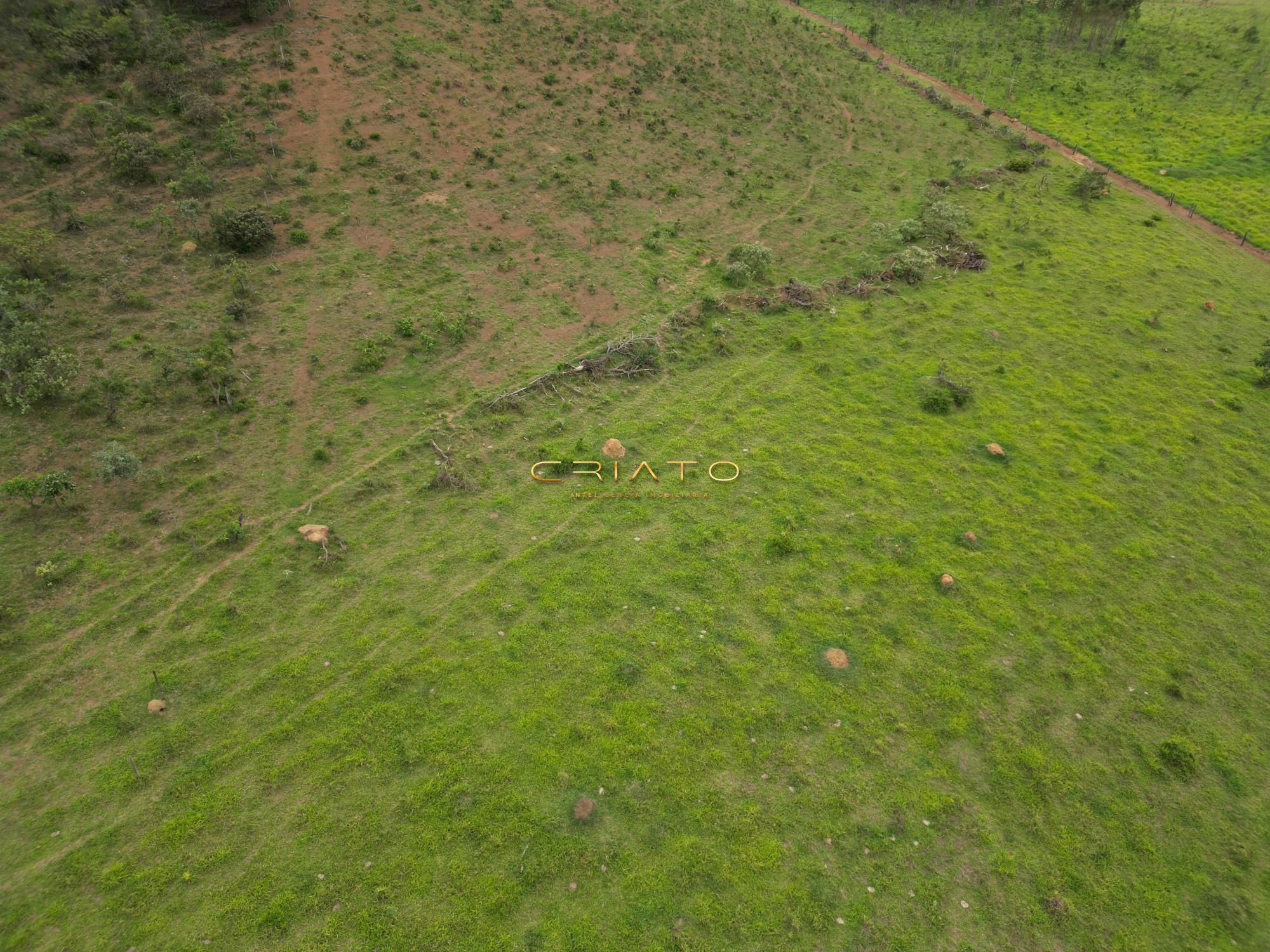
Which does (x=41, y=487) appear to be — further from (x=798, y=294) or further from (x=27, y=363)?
(x=798, y=294)

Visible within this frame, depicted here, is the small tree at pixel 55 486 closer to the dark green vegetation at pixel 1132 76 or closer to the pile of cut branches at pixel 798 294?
the pile of cut branches at pixel 798 294

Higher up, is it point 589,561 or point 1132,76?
point 1132,76

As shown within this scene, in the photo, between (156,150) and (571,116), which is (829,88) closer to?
(571,116)

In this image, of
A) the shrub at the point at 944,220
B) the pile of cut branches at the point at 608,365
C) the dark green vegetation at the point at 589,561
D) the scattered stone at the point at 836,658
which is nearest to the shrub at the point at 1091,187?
the dark green vegetation at the point at 589,561

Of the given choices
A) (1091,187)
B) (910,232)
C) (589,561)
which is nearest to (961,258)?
(910,232)

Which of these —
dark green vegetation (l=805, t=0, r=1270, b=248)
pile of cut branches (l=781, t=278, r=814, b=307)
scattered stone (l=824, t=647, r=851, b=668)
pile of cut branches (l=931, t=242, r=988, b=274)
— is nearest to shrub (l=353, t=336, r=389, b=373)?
pile of cut branches (l=781, t=278, r=814, b=307)

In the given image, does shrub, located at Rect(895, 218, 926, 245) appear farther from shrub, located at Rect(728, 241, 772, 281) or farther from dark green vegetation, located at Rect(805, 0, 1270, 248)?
dark green vegetation, located at Rect(805, 0, 1270, 248)
